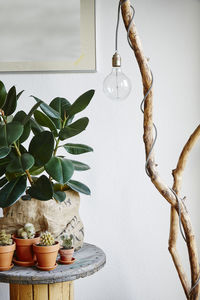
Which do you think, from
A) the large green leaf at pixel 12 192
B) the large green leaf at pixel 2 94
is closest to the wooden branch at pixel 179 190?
the large green leaf at pixel 12 192

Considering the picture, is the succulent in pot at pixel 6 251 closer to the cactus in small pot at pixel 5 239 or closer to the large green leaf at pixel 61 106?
the cactus in small pot at pixel 5 239

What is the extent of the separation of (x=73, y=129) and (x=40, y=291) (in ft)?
2.13

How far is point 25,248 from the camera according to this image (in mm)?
1524

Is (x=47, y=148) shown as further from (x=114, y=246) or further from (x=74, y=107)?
(x=114, y=246)

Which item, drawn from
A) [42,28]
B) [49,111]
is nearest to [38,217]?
[49,111]

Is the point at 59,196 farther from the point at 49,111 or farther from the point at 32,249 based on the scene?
the point at 49,111

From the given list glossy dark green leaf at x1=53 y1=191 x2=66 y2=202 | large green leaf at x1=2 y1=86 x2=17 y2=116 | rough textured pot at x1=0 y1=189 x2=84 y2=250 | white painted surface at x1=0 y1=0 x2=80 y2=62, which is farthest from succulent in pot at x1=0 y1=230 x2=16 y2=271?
white painted surface at x1=0 y1=0 x2=80 y2=62

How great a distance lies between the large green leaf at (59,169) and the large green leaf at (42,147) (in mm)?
31

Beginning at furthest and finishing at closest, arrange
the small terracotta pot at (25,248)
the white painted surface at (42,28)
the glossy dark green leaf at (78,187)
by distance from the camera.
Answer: the white painted surface at (42,28) → the glossy dark green leaf at (78,187) → the small terracotta pot at (25,248)

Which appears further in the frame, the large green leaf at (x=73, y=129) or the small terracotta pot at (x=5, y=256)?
the large green leaf at (x=73, y=129)

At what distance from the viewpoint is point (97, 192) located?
202cm

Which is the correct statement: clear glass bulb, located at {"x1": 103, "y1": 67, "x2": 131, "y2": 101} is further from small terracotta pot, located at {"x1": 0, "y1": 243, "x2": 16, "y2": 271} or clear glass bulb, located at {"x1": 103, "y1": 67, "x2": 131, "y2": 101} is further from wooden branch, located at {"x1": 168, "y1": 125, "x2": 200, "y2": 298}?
small terracotta pot, located at {"x1": 0, "y1": 243, "x2": 16, "y2": 271}

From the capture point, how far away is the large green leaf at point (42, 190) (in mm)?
1485

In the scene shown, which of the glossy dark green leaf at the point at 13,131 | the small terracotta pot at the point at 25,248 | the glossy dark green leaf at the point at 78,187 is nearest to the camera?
the glossy dark green leaf at the point at 13,131
